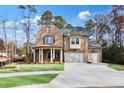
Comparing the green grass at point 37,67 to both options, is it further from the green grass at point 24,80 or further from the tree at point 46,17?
the tree at point 46,17

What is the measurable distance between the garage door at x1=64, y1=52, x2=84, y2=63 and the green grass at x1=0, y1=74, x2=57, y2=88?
1.62ft

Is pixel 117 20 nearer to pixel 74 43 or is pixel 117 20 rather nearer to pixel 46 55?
pixel 74 43

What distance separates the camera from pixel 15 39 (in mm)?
6238

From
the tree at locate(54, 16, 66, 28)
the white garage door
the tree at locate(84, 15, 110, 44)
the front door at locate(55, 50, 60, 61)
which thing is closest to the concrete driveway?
the white garage door

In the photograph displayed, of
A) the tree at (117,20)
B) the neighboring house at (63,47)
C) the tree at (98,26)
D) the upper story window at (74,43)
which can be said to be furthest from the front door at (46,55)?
the tree at (117,20)

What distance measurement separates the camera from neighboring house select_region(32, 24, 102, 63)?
646 centimetres

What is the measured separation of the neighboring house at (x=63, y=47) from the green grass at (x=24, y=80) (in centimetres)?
43

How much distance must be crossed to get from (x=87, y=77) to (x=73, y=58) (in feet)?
1.78

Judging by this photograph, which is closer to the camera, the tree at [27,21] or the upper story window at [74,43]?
the tree at [27,21]

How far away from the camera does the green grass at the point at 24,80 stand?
580cm

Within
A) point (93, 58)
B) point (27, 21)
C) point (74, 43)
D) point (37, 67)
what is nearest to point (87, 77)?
point (93, 58)

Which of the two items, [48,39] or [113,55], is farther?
[48,39]

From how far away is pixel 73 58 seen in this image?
6508mm

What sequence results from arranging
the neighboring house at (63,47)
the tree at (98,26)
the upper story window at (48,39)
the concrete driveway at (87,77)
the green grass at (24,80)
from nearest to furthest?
1. the green grass at (24,80)
2. the concrete driveway at (87,77)
3. the tree at (98,26)
4. the neighboring house at (63,47)
5. the upper story window at (48,39)
